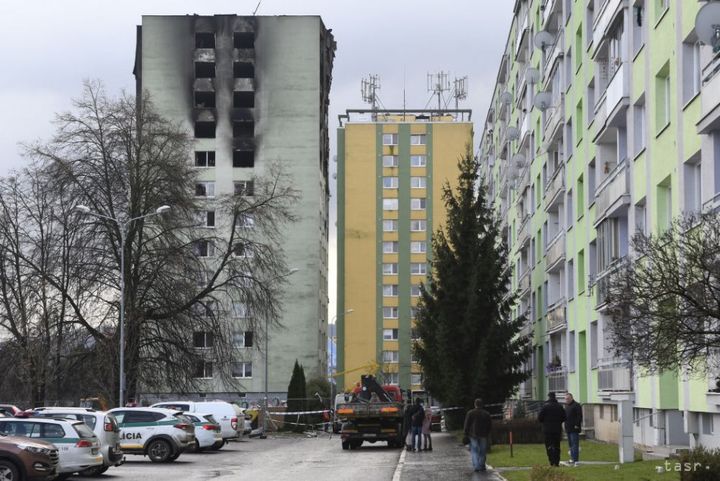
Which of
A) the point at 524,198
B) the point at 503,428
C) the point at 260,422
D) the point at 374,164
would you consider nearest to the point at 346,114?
the point at 374,164

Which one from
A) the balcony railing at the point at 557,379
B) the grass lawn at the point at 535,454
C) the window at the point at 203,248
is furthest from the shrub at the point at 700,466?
the window at the point at 203,248

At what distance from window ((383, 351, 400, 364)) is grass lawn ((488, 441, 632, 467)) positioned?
78.8 metres

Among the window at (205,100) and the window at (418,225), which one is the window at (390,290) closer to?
the window at (418,225)

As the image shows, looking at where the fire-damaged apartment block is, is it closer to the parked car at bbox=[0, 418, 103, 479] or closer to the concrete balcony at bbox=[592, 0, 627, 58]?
the concrete balcony at bbox=[592, 0, 627, 58]

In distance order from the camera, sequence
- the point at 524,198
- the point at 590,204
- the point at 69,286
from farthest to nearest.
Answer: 1. the point at 524,198
2. the point at 69,286
3. the point at 590,204

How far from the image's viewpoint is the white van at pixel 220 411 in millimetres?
43562

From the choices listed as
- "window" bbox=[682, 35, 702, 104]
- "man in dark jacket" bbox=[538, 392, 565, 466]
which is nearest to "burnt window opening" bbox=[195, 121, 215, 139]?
"window" bbox=[682, 35, 702, 104]

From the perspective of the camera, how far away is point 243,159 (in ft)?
297

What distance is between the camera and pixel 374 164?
115562 millimetres

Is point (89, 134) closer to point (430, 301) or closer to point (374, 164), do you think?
point (430, 301)

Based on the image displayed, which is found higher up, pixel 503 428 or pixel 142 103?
pixel 142 103

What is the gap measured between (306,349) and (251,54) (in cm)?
2283

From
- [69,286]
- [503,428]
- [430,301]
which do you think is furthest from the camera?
[430,301]

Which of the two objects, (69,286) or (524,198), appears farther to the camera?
(524,198)
